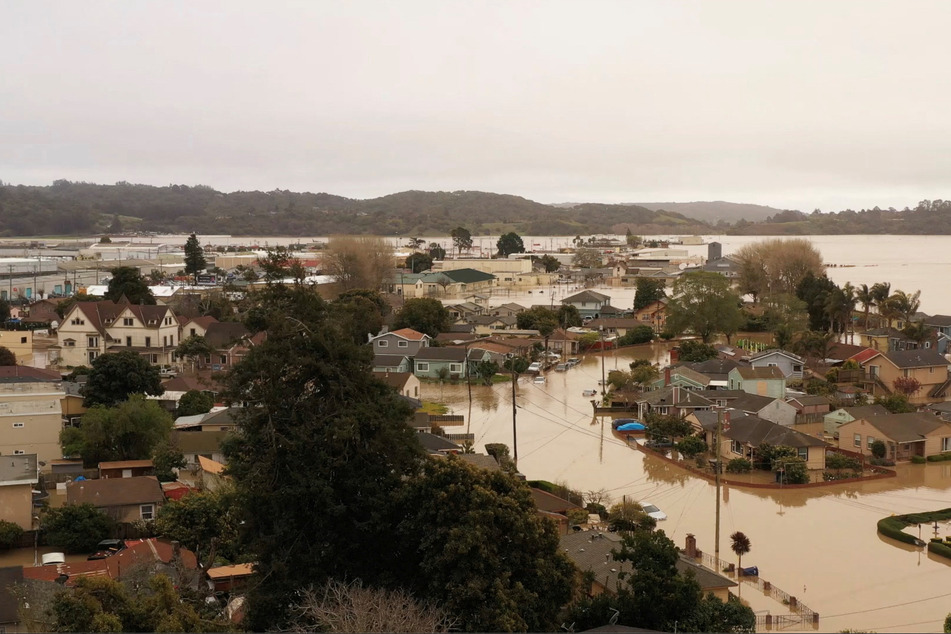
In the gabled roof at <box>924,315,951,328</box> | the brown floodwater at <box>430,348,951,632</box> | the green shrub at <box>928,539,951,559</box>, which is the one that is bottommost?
the brown floodwater at <box>430,348,951,632</box>

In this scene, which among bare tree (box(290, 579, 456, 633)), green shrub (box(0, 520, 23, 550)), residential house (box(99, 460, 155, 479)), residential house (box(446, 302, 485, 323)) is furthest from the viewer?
residential house (box(446, 302, 485, 323))

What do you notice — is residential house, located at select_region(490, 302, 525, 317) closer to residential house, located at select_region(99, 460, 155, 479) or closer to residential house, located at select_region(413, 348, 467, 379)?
residential house, located at select_region(413, 348, 467, 379)

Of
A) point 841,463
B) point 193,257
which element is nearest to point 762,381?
point 841,463

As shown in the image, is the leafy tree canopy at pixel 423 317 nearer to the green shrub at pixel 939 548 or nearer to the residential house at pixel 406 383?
the residential house at pixel 406 383

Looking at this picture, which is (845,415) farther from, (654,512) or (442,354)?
(442,354)

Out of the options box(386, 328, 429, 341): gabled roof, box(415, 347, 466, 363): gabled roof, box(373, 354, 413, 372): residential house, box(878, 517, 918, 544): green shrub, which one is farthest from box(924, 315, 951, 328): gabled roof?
box(878, 517, 918, 544): green shrub

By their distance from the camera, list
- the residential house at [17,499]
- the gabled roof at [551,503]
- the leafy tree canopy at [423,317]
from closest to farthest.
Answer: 1. the residential house at [17,499]
2. the gabled roof at [551,503]
3. the leafy tree canopy at [423,317]

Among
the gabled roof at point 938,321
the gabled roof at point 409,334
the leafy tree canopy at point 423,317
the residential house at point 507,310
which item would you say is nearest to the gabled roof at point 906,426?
the gabled roof at point 938,321
